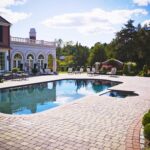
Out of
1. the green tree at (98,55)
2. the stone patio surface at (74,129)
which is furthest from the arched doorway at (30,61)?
the stone patio surface at (74,129)

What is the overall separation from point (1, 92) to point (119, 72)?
695 inches

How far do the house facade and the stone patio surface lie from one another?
57.5 ft

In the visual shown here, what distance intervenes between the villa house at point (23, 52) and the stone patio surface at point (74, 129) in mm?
17709

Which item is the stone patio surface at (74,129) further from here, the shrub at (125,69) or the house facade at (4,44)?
the shrub at (125,69)

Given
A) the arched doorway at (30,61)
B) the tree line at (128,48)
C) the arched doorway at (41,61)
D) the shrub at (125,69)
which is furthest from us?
the tree line at (128,48)

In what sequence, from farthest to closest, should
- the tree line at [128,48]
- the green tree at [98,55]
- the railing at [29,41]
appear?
1. the green tree at [98,55]
2. the tree line at [128,48]
3. the railing at [29,41]

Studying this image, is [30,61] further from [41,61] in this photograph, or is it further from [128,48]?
[128,48]

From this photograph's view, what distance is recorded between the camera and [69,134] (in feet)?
18.9

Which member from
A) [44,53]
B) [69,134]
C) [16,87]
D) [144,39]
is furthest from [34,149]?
[144,39]

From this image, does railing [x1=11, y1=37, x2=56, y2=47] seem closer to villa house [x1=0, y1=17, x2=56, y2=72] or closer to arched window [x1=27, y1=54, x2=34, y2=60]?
villa house [x1=0, y1=17, x2=56, y2=72]

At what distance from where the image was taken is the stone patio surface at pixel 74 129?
511cm

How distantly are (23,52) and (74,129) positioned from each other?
23.7m

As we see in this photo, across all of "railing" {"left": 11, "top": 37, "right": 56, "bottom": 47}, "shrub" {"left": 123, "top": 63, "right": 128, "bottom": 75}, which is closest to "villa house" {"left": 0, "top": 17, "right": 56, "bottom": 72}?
"railing" {"left": 11, "top": 37, "right": 56, "bottom": 47}

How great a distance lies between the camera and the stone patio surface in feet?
16.8
